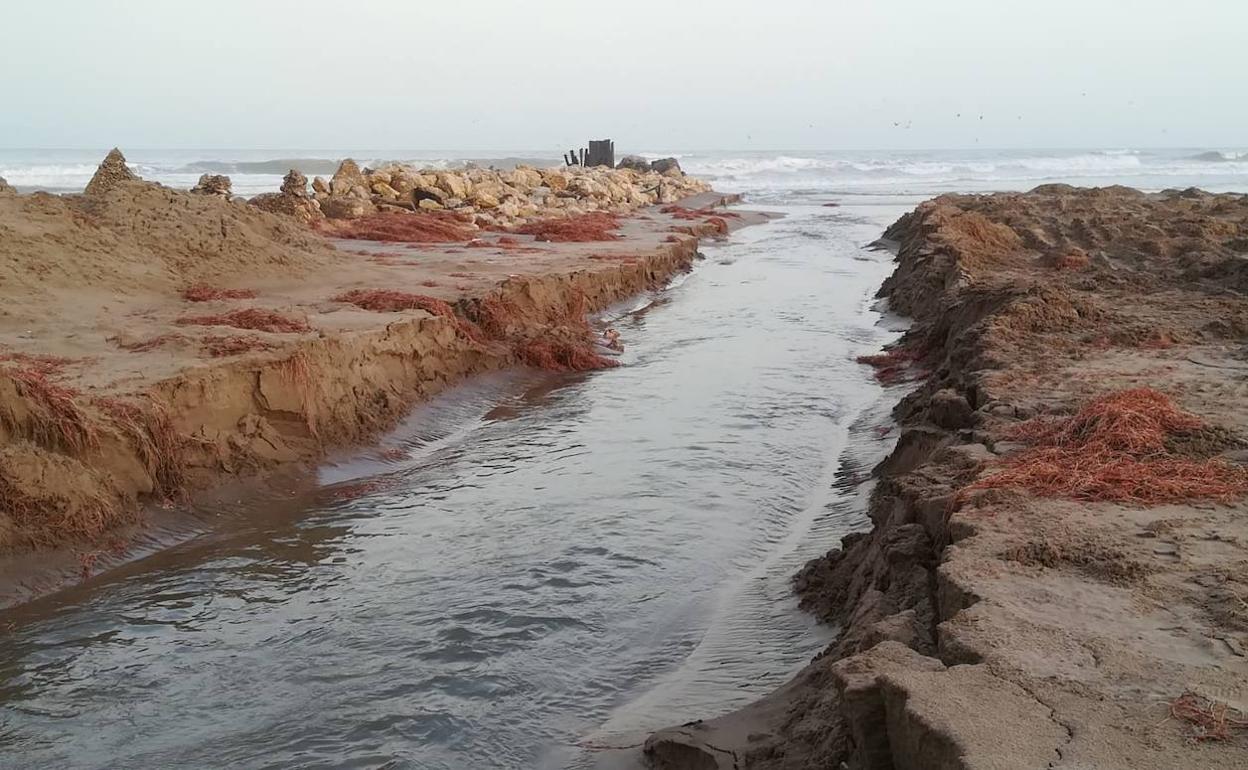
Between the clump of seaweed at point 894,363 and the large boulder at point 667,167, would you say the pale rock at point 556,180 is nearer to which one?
the large boulder at point 667,167

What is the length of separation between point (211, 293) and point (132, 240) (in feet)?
4.83

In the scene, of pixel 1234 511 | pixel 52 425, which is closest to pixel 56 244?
pixel 52 425

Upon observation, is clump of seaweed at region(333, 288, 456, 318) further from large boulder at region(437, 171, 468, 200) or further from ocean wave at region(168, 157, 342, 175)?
ocean wave at region(168, 157, 342, 175)

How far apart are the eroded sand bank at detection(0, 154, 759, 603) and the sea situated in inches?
1525

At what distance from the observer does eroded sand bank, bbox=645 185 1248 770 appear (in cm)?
298

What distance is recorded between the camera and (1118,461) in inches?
214

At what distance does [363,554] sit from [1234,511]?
17.2 ft

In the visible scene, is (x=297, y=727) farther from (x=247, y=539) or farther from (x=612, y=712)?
(x=247, y=539)

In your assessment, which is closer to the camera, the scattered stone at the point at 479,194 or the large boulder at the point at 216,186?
the large boulder at the point at 216,186

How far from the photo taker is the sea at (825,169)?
198 feet

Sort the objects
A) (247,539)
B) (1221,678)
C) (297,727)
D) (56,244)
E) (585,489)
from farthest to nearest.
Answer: (56,244), (585,489), (247,539), (297,727), (1221,678)

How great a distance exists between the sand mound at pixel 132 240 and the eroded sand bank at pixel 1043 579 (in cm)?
845

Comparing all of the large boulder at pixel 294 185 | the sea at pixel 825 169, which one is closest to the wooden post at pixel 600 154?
the sea at pixel 825 169

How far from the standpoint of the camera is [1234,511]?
4734 millimetres
